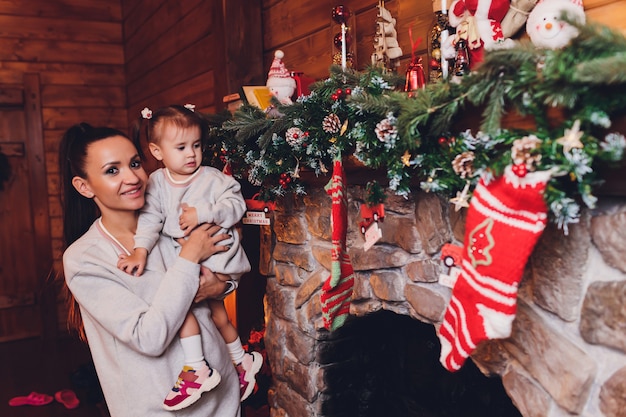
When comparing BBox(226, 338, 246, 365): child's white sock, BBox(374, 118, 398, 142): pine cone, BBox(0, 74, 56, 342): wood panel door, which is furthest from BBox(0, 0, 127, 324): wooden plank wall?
BBox(374, 118, 398, 142): pine cone

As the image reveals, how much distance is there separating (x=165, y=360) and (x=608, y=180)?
4.41 feet

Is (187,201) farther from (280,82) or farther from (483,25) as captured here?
(483,25)

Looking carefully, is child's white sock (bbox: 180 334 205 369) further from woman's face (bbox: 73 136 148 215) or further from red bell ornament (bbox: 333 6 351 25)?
red bell ornament (bbox: 333 6 351 25)

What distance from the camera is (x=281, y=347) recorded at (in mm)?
2305

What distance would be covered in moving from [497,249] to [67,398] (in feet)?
12.0

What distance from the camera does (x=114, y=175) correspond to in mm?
1620

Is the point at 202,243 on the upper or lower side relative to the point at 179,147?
lower

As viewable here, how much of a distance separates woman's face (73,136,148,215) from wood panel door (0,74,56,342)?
3.47m

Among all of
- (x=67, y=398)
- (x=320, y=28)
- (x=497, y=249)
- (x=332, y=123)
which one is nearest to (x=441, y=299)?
(x=497, y=249)

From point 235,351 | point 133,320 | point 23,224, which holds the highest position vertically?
point 23,224

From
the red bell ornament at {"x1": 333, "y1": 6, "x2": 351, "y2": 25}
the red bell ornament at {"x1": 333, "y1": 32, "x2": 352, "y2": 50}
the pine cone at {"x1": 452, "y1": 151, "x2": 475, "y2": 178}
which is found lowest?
the pine cone at {"x1": 452, "y1": 151, "x2": 475, "y2": 178}

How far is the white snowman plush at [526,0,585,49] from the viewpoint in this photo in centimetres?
113

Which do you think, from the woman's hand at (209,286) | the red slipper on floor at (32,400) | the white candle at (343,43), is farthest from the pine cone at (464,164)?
the red slipper on floor at (32,400)

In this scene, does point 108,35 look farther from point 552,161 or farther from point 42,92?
point 552,161
